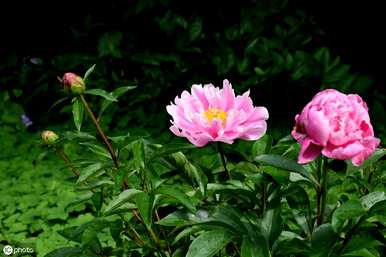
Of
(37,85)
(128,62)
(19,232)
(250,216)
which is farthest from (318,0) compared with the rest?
(250,216)

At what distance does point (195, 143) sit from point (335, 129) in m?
0.30

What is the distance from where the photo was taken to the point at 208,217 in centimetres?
138

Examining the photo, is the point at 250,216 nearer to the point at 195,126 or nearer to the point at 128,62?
the point at 195,126

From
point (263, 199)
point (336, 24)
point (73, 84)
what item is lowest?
point (336, 24)

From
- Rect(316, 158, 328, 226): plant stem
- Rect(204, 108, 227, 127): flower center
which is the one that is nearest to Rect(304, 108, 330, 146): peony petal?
Rect(316, 158, 328, 226): plant stem

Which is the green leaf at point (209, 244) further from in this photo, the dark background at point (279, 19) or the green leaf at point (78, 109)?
the dark background at point (279, 19)

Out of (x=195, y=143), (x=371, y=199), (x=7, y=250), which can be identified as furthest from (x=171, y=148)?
(x=7, y=250)

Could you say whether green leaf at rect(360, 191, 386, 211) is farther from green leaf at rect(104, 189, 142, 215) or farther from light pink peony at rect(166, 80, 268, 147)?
green leaf at rect(104, 189, 142, 215)

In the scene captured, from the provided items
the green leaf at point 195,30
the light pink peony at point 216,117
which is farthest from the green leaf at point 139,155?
the green leaf at point 195,30

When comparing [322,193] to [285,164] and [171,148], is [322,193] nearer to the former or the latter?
[285,164]

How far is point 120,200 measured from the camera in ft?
4.42

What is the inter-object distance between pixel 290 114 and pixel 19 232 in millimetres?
1482

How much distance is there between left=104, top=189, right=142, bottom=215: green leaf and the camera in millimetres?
1334

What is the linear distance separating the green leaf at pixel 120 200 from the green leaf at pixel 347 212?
0.42 m
